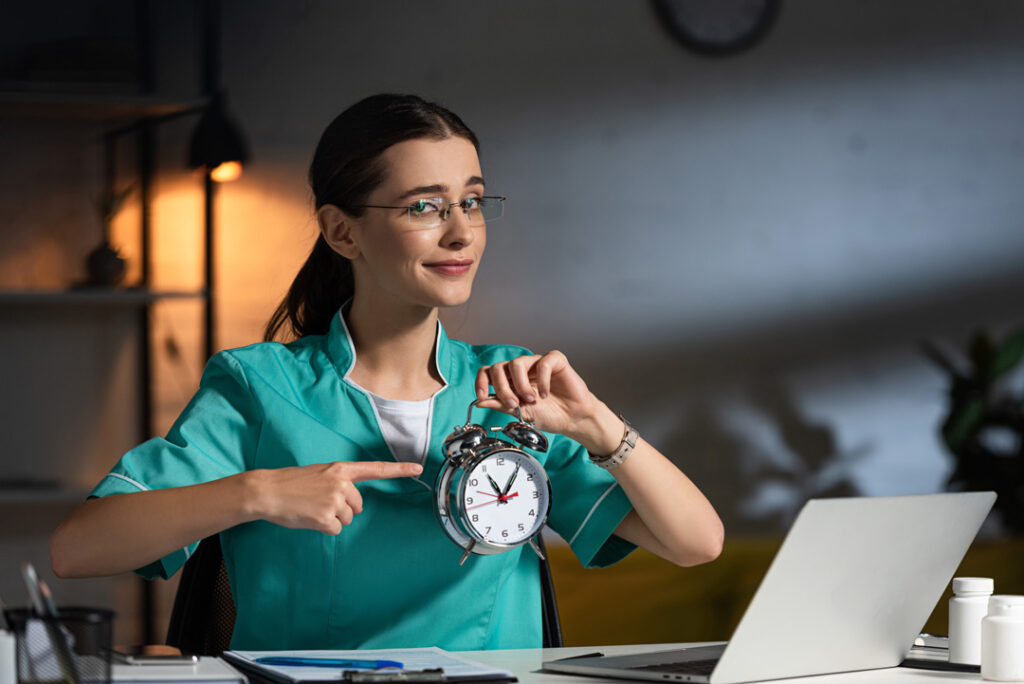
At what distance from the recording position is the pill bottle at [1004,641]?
112cm

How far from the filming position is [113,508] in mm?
1310

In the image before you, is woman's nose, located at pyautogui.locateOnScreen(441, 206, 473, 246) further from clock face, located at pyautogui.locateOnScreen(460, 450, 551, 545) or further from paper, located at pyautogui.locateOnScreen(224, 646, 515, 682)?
paper, located at pyautogui.locateOnScreen(224, 646, 515, 682)

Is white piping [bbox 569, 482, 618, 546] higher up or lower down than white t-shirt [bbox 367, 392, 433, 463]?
lower down

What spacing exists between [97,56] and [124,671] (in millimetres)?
2535

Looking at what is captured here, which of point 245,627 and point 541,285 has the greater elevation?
point 541,285

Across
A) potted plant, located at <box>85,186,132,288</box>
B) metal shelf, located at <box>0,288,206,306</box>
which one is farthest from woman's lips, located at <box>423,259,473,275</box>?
potted plant, located at <box>85,186,132,288</box>

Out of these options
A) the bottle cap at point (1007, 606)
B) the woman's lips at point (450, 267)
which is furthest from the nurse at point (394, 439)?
the bottle cap at point (1007, 606)

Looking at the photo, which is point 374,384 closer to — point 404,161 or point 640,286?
point 404,161

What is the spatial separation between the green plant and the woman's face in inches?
92.3

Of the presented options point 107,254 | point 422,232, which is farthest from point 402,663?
point 107,254

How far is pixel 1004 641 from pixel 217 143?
259 cm

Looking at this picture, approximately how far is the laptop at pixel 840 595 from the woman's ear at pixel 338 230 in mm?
598

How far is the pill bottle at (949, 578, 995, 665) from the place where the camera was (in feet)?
3.95

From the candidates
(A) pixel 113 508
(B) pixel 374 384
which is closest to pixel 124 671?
(A) pixel 113 508
